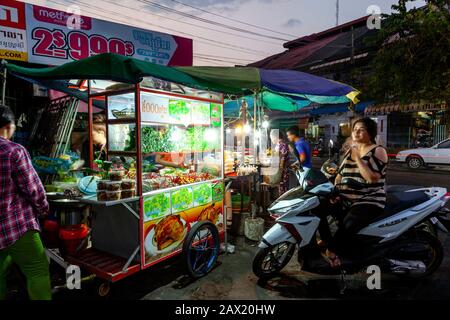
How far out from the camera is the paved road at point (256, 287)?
3412mm

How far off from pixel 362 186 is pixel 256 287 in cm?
172

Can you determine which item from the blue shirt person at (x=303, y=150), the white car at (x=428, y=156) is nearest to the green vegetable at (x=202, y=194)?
the blue shirt person at (x=303, y=150)

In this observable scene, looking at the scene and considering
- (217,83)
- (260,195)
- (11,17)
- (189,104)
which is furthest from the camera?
(11,17)

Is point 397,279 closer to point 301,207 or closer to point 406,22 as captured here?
point 301,207

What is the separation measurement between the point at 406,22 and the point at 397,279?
1329 cm

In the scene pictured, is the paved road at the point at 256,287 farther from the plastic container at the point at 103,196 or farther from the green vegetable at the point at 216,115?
the green vegetable at the point at 216,115

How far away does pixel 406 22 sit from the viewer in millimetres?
13133

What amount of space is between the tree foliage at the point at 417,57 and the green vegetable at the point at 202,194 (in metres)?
11.9

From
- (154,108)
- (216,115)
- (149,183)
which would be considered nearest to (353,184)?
(216,115)

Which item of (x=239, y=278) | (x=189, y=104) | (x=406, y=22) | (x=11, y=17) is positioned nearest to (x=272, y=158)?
(x=189, y=104)

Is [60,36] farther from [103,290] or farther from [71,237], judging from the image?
[103,290]

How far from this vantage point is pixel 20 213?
249cm

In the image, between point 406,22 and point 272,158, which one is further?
point 406,22

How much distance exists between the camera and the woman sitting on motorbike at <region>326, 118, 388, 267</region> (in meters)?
3.29
